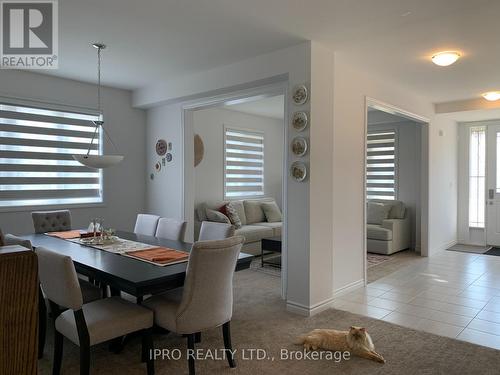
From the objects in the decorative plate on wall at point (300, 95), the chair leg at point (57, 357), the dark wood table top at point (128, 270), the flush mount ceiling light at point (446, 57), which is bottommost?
the chair leg at point (57, 357)

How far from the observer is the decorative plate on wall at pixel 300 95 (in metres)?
3.53

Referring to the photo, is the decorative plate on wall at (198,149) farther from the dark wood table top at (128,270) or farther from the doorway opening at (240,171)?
the dark wood table top at (128,270)

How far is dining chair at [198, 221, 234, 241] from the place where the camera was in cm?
325

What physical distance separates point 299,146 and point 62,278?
232cm

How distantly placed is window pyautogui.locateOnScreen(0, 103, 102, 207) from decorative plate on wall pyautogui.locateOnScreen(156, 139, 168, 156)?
0.83 meters

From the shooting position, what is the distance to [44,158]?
4676 mm

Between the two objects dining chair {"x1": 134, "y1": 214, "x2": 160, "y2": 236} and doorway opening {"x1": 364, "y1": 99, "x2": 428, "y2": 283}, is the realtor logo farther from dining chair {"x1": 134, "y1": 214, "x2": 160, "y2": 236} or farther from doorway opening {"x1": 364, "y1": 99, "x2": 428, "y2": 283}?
doorway opening {"x1": 364, "y1": 99, "x2": 428, "y2": 283}

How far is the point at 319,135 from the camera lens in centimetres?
364

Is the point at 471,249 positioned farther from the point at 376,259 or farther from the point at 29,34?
the point at 29,34

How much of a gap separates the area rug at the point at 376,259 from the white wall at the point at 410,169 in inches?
36.9

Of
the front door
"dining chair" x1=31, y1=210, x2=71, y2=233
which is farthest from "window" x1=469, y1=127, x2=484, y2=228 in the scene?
"dining chair" x1=31, y1=210, x2=71, y2=233

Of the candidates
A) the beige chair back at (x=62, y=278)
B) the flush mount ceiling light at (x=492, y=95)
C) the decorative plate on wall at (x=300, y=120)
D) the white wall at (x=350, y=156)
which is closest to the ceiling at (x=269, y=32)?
the white wall at (x=350, y=156)

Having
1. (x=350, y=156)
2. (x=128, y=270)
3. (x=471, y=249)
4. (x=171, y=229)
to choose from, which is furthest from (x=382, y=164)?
(x=128, y=270)

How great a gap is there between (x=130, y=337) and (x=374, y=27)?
3.27 m
